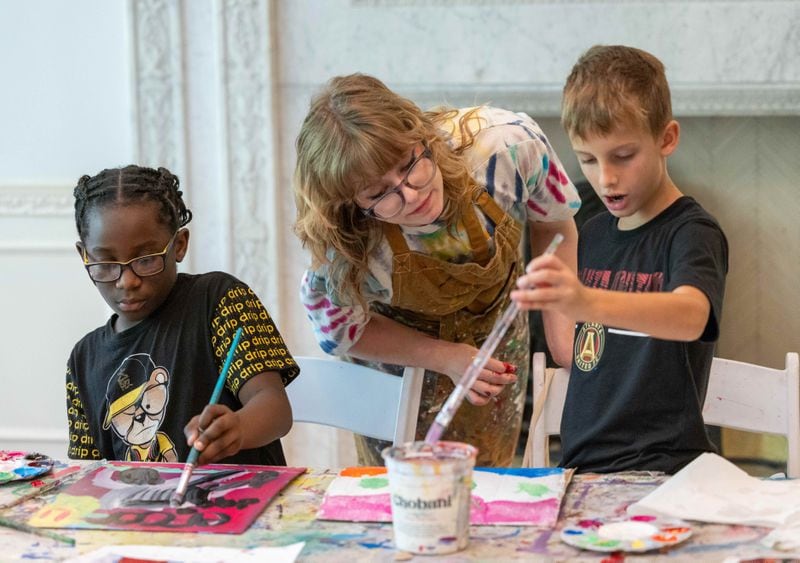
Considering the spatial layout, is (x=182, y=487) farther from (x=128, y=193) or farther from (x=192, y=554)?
(x=128, y=193)

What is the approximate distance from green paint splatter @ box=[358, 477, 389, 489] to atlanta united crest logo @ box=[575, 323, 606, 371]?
381 mm

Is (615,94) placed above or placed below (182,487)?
above

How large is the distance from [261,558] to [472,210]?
66 centimetres

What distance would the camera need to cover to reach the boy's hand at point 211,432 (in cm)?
123

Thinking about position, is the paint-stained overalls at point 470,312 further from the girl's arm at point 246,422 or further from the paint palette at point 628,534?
the paint palette at point 628,534

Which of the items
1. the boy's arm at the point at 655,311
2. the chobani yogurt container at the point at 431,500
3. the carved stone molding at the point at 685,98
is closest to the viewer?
the chobani yogurt container at the point at 431,500

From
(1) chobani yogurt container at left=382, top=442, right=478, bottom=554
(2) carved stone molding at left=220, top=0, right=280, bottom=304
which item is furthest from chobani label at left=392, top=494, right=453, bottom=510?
(2) carved stone molding at left=220, top=0, right=280, bottom=304

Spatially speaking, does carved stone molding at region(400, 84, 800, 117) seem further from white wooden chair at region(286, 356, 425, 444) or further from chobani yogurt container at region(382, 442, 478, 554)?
chobani yogurt container at region(382, 442, 478, 554)

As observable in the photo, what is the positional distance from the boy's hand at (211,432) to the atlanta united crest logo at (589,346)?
19.9 inches

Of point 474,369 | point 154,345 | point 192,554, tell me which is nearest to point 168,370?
point 154,345

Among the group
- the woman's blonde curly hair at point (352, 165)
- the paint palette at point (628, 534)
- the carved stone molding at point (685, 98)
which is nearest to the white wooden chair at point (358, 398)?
the woman's blonde curly hair at point (352, 165)

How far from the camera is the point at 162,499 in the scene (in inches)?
47.0

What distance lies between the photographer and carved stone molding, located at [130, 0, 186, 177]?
2.85 meters

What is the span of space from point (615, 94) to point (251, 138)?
5.18ft
